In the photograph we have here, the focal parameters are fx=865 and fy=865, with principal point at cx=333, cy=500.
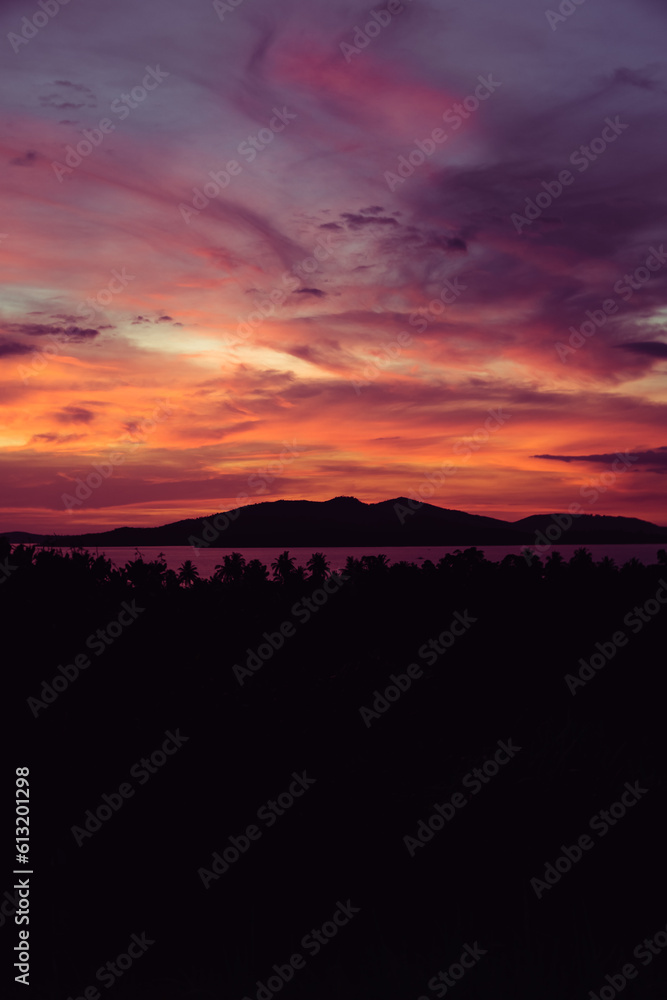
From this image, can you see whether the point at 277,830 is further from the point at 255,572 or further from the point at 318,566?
the point at 318,566

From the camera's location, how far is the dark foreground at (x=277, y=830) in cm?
670

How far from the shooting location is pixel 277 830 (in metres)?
6.99

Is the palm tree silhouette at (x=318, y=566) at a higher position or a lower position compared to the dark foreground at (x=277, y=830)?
higher

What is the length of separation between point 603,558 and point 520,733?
12.8ft

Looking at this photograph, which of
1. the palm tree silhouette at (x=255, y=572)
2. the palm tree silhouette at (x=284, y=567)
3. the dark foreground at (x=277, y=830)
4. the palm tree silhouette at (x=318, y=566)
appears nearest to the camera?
the dark foreground at (x=277, y=830)

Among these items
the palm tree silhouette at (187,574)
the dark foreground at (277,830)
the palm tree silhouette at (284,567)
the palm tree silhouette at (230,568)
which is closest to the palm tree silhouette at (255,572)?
the palm tree silhouette at (230,568)

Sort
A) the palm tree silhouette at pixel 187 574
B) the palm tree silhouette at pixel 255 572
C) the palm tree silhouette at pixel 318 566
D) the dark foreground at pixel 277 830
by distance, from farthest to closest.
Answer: the palm tree silhouette at pixel 318 566 < the palm tree silhouette at pixel 255 572 < the palm tree silhouette at pixel 187 574 < the dark foreground at pixel 277 830

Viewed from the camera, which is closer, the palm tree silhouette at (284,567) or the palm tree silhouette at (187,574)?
the palm tree silhouette at (187,574)

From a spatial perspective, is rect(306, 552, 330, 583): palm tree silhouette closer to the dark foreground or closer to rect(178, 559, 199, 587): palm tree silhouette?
rect(178, 559, 199, 587): palm tree silhouette

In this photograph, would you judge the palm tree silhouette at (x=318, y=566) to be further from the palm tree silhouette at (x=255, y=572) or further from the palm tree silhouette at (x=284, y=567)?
the palm tree silhouette at (x=255, y=572)

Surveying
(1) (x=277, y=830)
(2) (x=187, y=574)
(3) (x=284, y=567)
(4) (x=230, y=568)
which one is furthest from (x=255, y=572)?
(1) (x=277, y=830)

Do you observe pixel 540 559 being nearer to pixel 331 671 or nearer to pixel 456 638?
pixel 456 638

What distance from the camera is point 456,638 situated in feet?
31.4

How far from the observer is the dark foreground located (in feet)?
22.0
